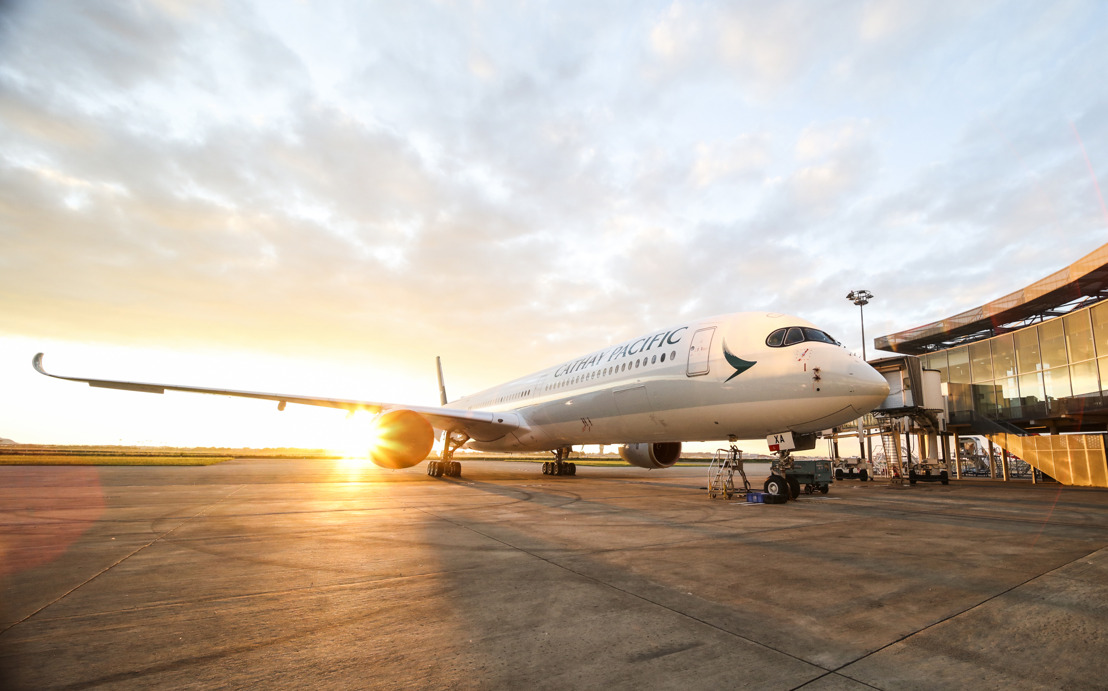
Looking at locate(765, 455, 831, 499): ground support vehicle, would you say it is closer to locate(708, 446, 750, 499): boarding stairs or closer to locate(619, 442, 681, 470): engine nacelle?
locate(708, 446, 750, 499): boarding stairs

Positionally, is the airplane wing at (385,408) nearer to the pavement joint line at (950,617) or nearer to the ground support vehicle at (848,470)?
the pavement joint line at (950,617)

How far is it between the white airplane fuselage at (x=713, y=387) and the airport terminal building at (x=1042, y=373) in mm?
17896

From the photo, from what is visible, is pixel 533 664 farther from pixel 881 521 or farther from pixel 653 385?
Answer: pixel 653 385

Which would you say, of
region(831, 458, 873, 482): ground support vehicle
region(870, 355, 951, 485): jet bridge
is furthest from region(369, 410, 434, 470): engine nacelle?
region(831, 458, 873, 482): ground support vehicle

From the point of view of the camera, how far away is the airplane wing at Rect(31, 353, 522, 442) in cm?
1425

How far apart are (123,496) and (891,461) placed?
90.5ft

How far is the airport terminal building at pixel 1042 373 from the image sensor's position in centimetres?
2083

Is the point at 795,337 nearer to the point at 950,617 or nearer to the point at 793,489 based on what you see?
the point at 793,489

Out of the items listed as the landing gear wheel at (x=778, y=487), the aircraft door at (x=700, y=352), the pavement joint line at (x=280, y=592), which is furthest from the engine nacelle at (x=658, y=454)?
the pavement joint line at (x=280, y=592)

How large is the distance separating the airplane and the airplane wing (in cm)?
4

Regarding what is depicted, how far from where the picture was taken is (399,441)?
14086 millimetres

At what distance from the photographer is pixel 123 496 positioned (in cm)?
1045

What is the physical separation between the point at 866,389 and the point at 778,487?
107 inches

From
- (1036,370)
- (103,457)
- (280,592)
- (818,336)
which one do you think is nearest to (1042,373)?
(1036,370)
